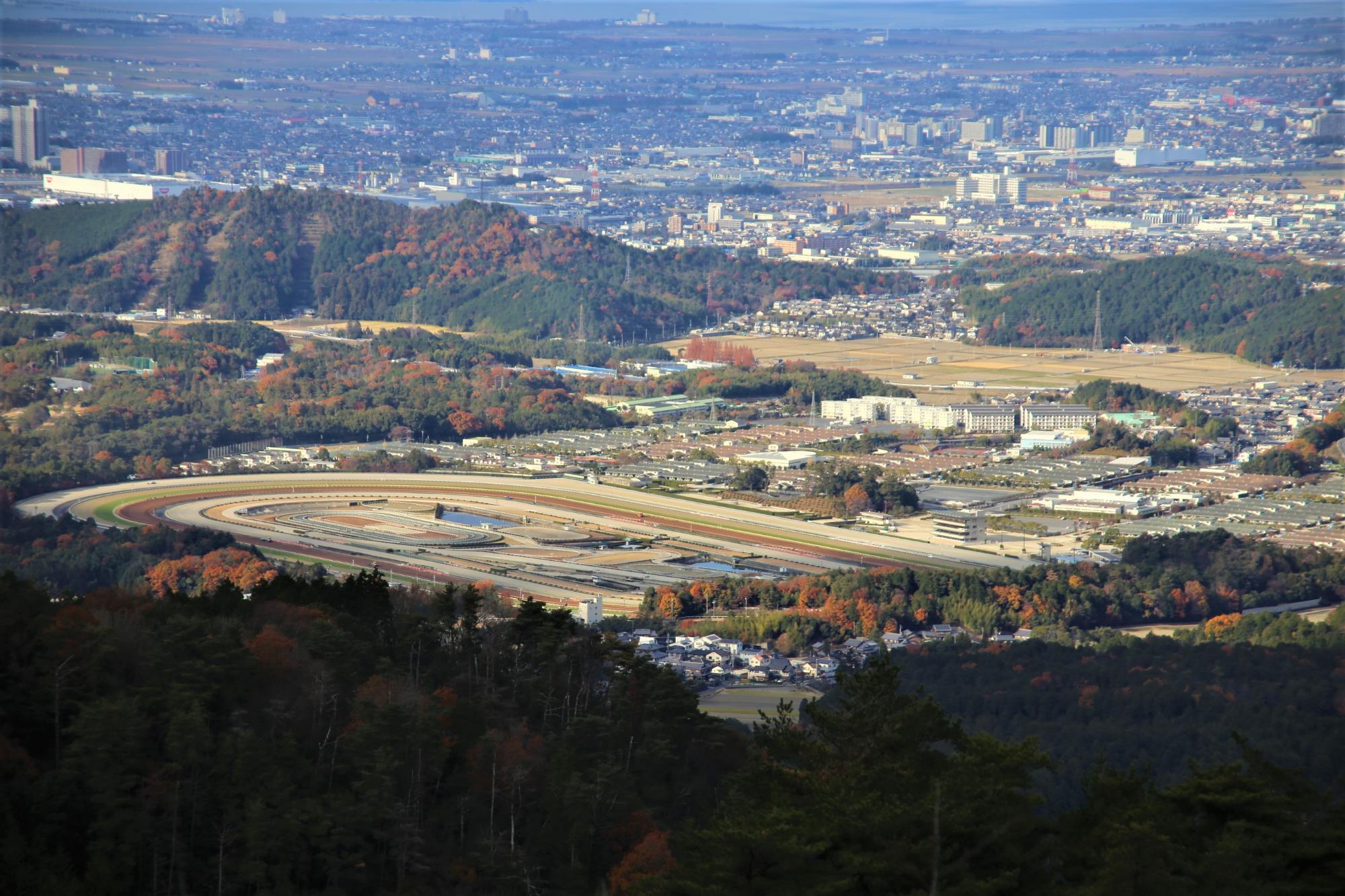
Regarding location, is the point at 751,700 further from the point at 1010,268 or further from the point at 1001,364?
the point at 1010,268

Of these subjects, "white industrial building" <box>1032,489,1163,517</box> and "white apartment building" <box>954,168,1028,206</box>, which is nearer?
"white industrial building" <box>1032,489,1163,517</box>

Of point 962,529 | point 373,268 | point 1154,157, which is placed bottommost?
point 962,529

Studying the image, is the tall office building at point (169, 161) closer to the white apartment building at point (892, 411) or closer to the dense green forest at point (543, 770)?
the white apartment building at point (892, 411)

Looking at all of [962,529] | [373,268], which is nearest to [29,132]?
[373,268]

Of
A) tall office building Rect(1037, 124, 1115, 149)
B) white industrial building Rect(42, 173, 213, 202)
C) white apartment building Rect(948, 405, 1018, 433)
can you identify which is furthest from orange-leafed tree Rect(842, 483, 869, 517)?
tall office building Rect(1037, 124, 1115, 149)

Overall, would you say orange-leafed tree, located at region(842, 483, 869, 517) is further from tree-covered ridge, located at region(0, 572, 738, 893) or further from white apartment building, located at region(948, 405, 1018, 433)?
tree-covered ridge, located at region(0, 572, 738, 893)

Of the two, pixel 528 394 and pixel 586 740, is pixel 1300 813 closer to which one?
pixel 586 740

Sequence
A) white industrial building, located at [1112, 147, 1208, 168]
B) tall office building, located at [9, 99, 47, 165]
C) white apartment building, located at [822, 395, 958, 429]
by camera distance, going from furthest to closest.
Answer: white industrial building, located at [1112, 147, 1208, 168] → tall office building, located at [9, 99, 47, 165] → white apartment building, located at [822, 395, 958, 429]
